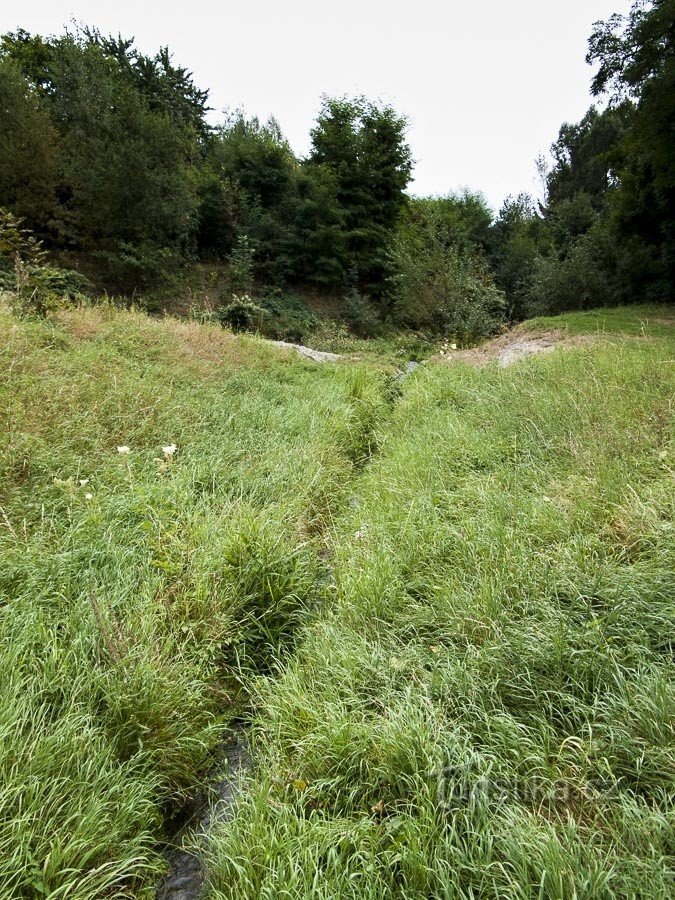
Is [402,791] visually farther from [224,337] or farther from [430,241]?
[430,241]

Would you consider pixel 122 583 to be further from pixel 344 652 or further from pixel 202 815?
pixel 344 652

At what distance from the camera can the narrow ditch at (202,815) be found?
4.04ft

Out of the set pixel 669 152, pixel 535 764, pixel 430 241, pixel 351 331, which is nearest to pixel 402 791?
pixel 535 764

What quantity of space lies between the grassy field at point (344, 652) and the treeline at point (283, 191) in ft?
36.6

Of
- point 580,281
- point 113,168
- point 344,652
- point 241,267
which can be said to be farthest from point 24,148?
point 580,281

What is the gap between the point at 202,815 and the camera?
4.71 feet

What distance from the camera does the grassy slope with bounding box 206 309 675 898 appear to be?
102cm

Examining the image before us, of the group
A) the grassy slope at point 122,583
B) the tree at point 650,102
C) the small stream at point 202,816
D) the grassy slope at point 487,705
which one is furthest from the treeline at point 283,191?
the small stream at point 202,816

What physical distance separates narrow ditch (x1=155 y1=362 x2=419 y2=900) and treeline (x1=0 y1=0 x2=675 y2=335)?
13650mm

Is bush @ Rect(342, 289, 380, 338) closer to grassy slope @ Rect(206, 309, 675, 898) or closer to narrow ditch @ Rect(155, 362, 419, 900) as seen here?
grassy slope @ Rect(206, 309, 675, 898)

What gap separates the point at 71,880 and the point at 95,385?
142 inches

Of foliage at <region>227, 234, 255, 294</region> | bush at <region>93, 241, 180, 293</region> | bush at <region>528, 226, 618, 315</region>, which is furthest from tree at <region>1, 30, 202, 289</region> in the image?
bush at <region>528, 226, 618, 315</region>

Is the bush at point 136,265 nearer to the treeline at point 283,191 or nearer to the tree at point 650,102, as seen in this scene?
the treeline at point 283,191

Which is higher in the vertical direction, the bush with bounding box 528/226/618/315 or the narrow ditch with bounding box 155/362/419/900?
the bush with bounding box 528/226/618/315
